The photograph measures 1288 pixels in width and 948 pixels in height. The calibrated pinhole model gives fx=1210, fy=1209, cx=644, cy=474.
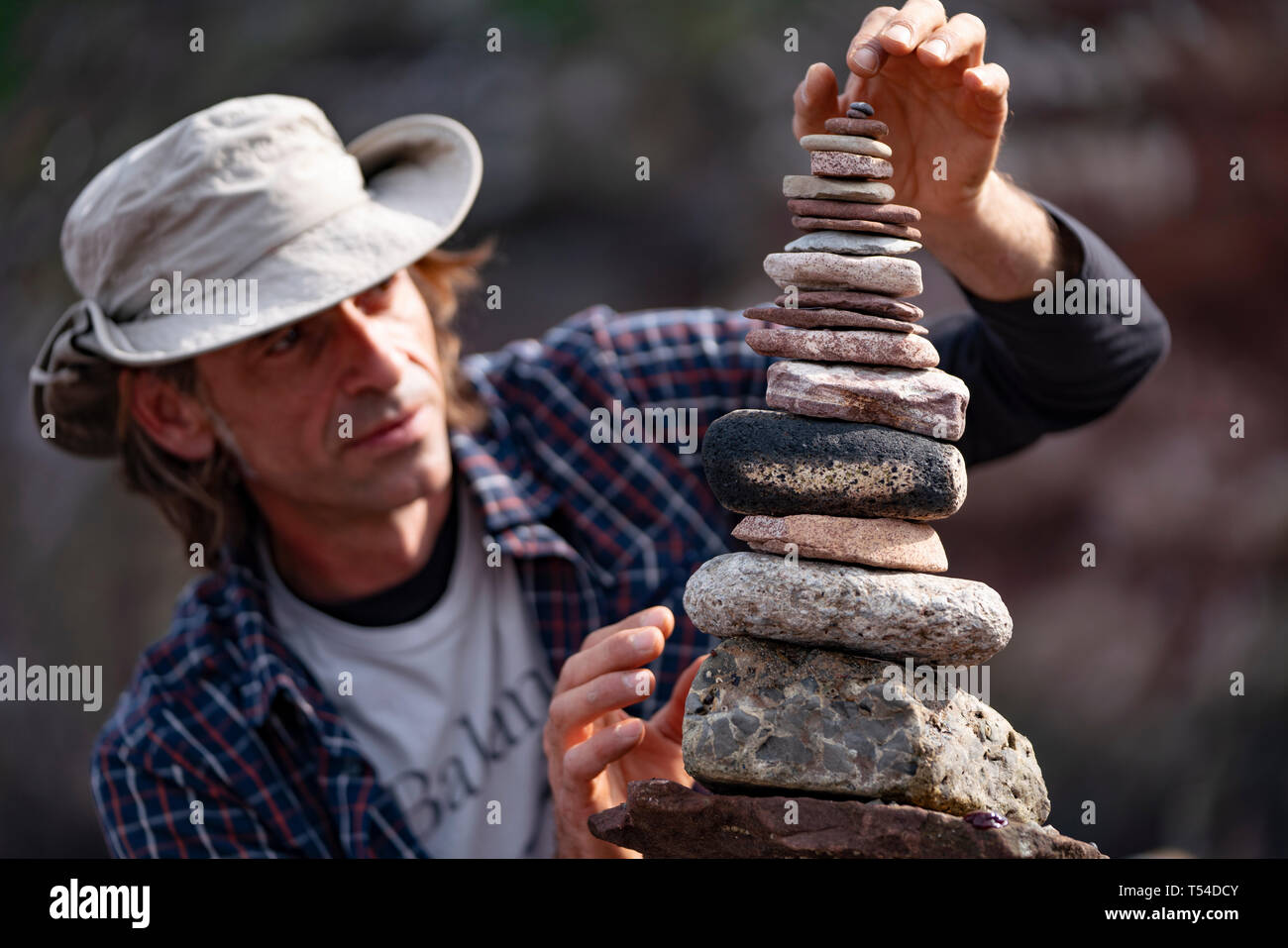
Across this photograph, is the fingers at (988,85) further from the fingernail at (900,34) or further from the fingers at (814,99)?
the fingers at (814,99)

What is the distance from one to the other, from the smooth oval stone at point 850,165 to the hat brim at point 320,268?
1568mm

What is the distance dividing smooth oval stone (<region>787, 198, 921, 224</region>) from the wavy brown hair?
2.02m

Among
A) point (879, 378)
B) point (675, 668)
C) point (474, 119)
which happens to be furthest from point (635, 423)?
point (474, 119)

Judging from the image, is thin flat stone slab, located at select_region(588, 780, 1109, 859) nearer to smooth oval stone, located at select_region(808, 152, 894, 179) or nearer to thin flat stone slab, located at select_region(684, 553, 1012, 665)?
thin flat stone slab, located at select_region(684, 553, 1012, 665)

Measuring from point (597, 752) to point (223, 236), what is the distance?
1876 millimetres

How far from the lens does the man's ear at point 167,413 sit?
3.95m

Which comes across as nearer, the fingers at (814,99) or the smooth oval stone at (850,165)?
the smooth oval stone at (850,165)

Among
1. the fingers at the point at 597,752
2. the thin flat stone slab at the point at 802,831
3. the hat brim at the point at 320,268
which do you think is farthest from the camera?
the hat brim at the point at 320,268

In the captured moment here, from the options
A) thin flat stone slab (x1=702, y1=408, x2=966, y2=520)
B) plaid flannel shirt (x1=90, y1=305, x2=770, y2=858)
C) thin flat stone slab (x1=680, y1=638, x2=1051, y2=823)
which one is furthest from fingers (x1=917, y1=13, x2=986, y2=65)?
plaid flannel shirt (x1=90, y1=305, x2=770, y2=858)

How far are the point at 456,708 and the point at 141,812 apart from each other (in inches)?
38.9

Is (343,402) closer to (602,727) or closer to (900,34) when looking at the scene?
(602,727)

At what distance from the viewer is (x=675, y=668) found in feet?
12.3

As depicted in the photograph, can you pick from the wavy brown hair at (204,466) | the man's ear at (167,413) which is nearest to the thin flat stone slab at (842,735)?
the wavy brown hair at (204,466)

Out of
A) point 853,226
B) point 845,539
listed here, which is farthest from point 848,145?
point 845,539
